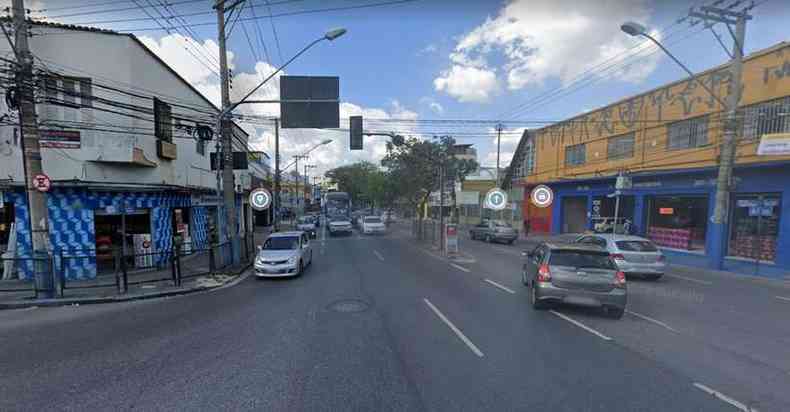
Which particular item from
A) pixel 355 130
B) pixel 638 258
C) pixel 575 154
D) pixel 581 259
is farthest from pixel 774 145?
pixel 355 130

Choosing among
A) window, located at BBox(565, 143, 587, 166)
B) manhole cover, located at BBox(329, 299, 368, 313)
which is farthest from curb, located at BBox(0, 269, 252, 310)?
window, located at BBox(565, 143, 587, 166)

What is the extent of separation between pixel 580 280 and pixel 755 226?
12329 millimetres

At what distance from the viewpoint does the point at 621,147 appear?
19.0m

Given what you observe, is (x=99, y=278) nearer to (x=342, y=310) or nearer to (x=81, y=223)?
(x=81, y=223)

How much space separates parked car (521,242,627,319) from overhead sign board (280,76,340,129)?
7589 millimetres

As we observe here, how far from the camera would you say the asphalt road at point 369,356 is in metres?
3.66

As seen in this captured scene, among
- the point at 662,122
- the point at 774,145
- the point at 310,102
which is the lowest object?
the point at 774,145

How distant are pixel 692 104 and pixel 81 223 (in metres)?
25.5

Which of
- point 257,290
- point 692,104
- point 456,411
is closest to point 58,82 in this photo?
point 257,290

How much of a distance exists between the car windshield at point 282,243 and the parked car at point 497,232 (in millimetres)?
14495

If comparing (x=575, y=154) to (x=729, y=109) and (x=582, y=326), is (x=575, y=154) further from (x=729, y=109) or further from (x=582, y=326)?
(x=582, y=326)

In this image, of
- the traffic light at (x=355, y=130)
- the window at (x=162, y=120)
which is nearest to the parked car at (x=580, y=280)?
the traffic light at (x=355, y=130)

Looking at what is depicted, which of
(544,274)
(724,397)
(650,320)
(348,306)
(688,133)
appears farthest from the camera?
(688,133)

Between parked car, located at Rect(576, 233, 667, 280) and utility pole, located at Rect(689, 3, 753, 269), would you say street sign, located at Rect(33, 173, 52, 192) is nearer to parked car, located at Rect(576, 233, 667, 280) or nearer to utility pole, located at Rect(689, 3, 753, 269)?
parked car, located at Rect(576, 233, 667, 280)
